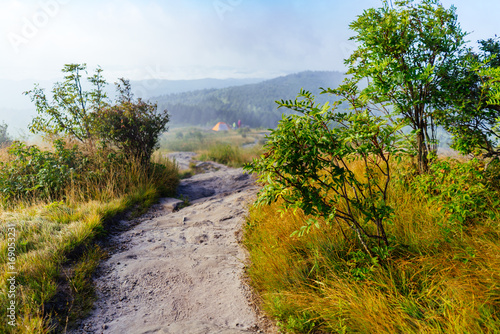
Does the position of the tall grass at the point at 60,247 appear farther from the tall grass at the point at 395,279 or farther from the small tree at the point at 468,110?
the small tree at the point at 468,110

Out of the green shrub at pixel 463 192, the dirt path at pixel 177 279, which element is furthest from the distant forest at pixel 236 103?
the green shrub at pixel 463 192

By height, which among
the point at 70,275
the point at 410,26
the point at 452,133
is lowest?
the point at 70,275

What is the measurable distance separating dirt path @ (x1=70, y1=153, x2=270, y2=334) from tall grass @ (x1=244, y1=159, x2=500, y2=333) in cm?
36

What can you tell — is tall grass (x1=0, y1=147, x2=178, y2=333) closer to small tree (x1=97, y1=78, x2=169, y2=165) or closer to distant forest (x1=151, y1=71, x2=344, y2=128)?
small tree (x1=97, y1=78, x2=169, y2=165)

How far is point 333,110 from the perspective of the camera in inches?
102

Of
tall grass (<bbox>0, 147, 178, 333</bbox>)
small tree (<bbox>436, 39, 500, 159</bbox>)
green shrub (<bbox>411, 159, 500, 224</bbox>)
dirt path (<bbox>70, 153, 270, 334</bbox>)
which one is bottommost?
dirt path (<bbox>70, 153, 270, 334</bbox>)

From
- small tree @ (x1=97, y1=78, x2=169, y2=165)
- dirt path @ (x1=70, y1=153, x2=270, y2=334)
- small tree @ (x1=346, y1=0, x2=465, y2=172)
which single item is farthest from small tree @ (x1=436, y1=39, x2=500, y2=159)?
small tree @ (x1=97, y1=78, x2=169, y2=165)

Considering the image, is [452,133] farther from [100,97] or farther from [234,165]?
[234,165]

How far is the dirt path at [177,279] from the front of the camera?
266 cm

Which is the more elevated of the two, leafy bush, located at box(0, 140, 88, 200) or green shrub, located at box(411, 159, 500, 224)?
green shrub, located at box(411, 159, 500, 224)

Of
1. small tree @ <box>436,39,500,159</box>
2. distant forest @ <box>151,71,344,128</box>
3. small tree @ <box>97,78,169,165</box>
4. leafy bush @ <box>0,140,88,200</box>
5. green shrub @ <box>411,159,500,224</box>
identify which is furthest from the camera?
distant forest @ <box>151,71,344,128</box>

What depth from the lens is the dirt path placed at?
266cm

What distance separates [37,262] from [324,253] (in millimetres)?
3127

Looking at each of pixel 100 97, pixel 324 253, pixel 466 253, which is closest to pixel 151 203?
pixel 100 97
